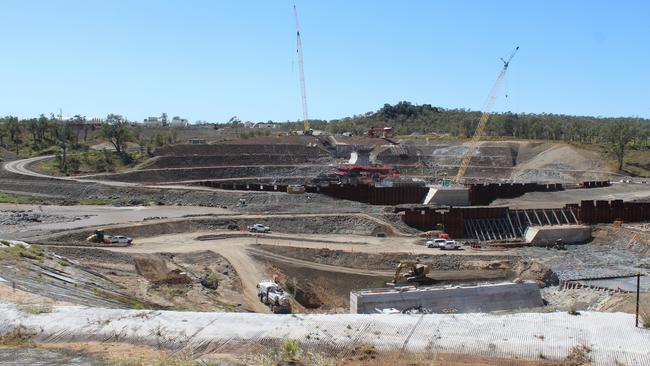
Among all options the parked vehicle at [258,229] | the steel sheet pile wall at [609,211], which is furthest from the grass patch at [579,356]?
the steel sheet pile wall at [609,211]

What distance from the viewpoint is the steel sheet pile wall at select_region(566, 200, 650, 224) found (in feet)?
198

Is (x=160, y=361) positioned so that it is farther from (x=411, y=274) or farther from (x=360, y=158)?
(x=360, y=158)

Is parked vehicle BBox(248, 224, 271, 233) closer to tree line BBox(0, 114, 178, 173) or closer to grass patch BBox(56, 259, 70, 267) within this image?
grass patch BBox(56, 259, 70, 267)

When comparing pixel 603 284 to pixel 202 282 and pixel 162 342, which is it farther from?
pixel 162 342

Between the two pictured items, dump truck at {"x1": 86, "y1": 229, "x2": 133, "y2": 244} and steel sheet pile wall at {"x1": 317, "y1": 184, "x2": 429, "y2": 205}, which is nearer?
dump truck at {"x1": 86, "y1": 229, "x2": 133, "y2": 244}

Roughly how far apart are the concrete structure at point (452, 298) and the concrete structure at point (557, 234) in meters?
19.7

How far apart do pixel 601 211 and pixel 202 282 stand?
1647 inches

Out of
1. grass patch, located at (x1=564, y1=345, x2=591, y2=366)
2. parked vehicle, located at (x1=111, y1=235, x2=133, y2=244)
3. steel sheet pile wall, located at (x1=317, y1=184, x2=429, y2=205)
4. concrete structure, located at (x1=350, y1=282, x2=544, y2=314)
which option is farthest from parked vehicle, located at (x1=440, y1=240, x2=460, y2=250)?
grass patch, located at (x1=564, y1=345, x2=591, y2=366)

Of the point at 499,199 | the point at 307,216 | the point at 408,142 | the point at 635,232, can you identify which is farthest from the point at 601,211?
the point at 408,142

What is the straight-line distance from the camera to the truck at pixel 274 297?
32.0 m

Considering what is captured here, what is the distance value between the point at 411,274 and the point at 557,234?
20045 mm

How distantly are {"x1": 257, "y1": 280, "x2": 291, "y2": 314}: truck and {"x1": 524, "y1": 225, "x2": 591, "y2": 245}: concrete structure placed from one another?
28.5 metres

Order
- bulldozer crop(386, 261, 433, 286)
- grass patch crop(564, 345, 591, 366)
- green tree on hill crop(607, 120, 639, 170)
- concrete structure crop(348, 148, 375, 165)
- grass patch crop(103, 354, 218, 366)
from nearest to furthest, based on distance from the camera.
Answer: grass patch crop(103, 354, 218, 366) < grass patch crop(564, 345, 591, 366) < bulldozer crop(386, 261, 433, 286) < green tree on hill crop(607, 120, 639, 170) < concrete structure crop(348, 148, 375, 165)

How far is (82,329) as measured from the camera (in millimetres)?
16844
